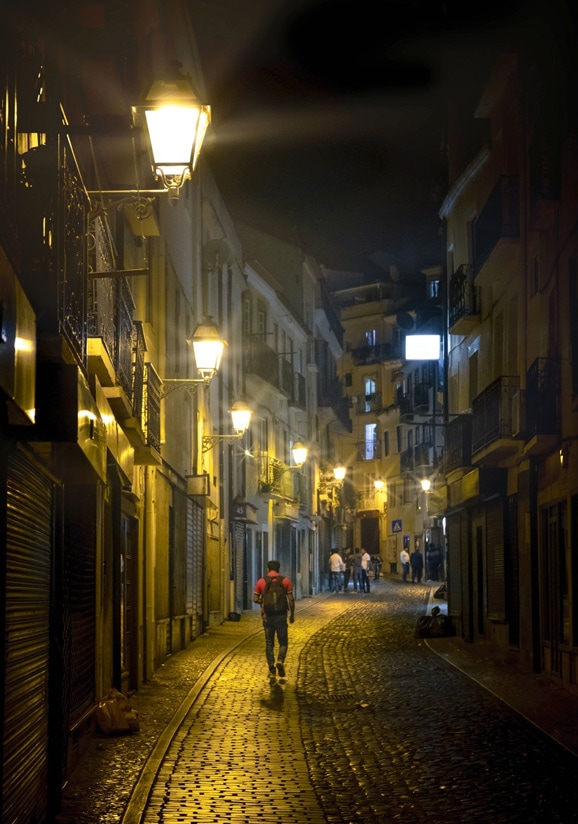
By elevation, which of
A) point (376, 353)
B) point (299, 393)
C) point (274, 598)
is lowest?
point (274, 598)

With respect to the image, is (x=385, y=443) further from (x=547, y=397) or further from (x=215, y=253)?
(x=547, y=397)

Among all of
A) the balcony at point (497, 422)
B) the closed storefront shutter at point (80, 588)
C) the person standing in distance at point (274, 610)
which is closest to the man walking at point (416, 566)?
the balcony at point (497, 422)

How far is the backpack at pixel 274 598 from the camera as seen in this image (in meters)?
18.1

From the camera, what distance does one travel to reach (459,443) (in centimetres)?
2527

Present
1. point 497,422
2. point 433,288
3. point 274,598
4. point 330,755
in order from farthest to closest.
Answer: point 433,288, point 497,422, point 274,598, point 330,755

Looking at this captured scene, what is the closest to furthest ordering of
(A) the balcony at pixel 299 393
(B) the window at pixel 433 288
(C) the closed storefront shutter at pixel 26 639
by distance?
(C) the closed storefront shutter at pixel 26 639 → (A) the balcony at pixel 299 393 → (B) the window at pixel 433 288

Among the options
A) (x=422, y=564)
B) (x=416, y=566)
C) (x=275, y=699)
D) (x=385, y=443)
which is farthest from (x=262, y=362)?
(x=385, y=443)

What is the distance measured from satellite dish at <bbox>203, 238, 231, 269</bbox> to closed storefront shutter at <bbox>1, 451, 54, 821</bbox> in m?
20.3

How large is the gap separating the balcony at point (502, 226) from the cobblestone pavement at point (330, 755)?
274 inches

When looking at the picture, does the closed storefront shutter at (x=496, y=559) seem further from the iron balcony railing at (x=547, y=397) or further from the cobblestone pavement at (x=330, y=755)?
the iron balcony railing at (x=547, y=397)

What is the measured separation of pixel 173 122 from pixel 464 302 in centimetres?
1750

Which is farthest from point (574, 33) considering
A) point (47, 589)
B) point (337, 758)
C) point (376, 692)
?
point (47, 589)

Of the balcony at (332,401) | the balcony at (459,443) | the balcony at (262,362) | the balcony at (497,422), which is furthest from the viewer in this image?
the balcony at (332,401)

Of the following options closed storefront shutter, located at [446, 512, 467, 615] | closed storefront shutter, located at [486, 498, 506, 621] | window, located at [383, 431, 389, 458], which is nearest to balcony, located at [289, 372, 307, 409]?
closed storefront shutter, located at [446, 512, 467, 615]
